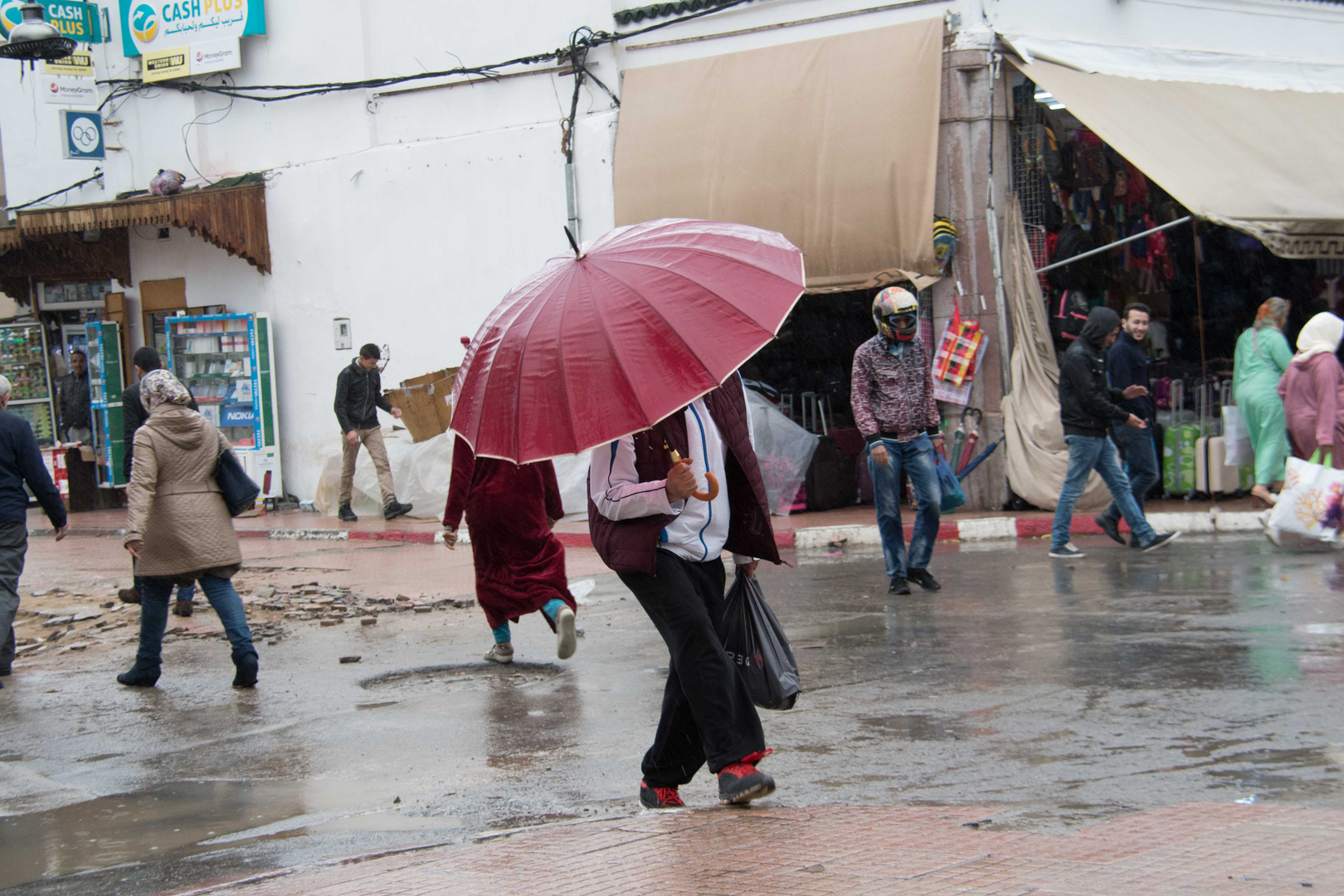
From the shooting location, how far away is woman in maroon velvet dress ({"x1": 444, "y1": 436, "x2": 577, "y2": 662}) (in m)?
7.50

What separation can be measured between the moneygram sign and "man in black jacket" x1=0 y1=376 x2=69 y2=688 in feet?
38.9

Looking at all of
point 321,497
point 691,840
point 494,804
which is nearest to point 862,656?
point 494,804

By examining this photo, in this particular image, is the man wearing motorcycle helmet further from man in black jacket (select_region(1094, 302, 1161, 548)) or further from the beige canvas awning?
the beige canvas awning

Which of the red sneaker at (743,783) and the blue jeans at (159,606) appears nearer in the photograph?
the red sneaker at (743,783)

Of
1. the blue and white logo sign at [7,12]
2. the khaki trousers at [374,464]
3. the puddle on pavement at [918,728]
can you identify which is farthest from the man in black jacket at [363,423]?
the puddle on pavement at [918,728]

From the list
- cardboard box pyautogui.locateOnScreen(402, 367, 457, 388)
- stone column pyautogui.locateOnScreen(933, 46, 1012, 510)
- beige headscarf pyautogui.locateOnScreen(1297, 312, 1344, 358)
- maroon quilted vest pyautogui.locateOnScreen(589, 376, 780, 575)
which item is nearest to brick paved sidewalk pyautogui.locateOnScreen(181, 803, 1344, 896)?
maroon quilted vest pyautogui.locateOnScreen(589, 376, 780, 575)

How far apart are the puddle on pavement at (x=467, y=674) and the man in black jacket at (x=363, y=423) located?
8.61 m

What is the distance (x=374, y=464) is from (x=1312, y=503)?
10.4 m

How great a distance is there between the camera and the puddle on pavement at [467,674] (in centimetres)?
727

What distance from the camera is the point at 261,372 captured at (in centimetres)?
1856

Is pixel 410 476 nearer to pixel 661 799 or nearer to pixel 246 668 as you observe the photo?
pixel 246 668

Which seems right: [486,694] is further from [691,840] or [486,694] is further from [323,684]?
[691,840]

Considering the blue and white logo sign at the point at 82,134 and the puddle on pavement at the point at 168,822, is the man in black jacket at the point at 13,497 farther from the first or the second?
the blue and white logo sign at the point at 82,134

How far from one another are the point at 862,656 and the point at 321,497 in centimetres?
1196
